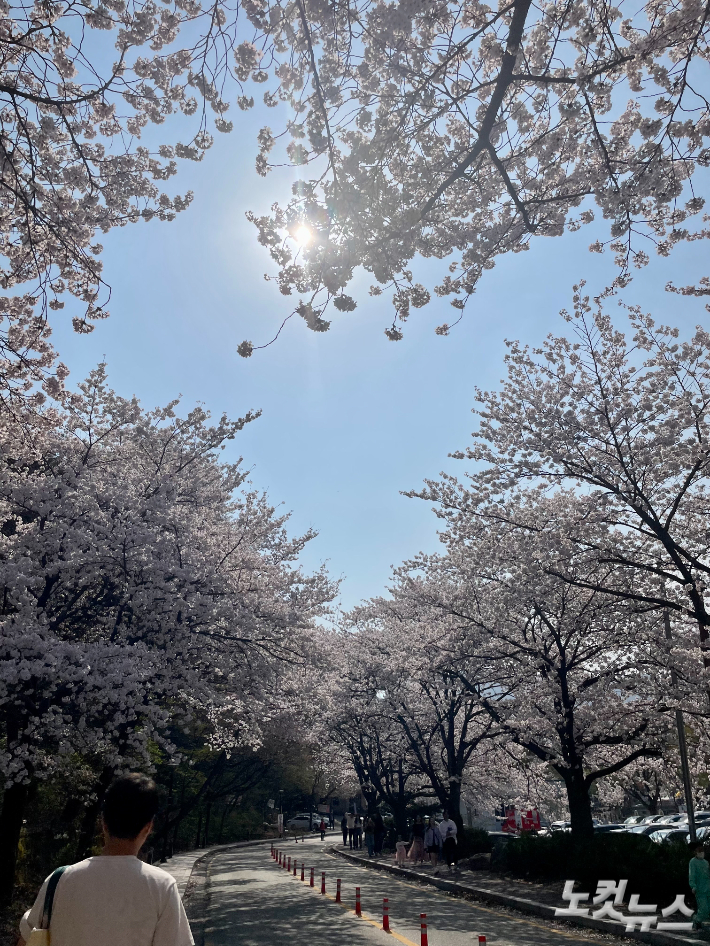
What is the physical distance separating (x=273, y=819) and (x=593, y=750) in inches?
2290

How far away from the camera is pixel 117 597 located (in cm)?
1334

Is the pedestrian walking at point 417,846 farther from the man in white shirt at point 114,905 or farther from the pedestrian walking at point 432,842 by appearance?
the man in white shirt at point 114,905

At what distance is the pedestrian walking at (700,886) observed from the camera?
31.7 ft

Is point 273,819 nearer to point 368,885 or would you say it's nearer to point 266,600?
point 368,885

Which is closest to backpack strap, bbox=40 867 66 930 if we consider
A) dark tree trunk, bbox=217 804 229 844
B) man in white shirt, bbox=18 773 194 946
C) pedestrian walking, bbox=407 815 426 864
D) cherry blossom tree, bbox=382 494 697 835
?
man in white shirt, bbox=18 773 194 946

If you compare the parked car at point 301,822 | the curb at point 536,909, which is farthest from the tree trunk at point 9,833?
the parked car at point 301,822

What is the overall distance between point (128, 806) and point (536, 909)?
13006 mm

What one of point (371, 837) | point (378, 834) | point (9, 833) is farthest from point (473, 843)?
point (9, 833)

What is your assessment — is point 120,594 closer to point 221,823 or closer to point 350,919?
point 350,919

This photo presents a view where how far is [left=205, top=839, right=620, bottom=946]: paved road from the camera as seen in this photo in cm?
1057

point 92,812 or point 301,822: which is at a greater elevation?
point 92,812

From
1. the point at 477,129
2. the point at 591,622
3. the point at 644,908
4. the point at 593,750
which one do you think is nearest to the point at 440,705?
the point at 593,750

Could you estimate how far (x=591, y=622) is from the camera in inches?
698

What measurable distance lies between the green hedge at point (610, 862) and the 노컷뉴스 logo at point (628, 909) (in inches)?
8.4
